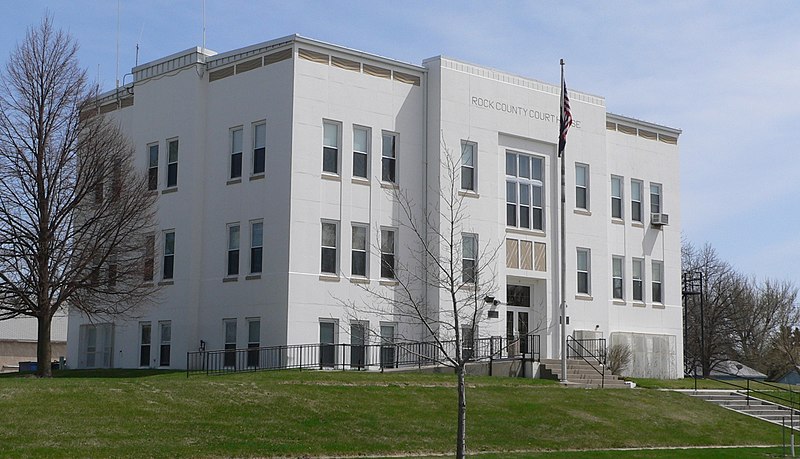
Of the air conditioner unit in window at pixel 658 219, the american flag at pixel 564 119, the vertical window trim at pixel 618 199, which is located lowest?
the air conditioner unit in window at pixel 658 219

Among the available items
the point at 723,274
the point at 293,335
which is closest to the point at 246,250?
the point at 293,335

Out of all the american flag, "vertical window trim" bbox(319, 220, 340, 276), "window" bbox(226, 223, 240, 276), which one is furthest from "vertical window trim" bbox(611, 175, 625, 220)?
"window" bbox(226, 223, 240, 276)

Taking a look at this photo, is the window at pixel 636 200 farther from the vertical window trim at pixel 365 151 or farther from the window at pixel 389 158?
the vertical window trim at pixel 365 151

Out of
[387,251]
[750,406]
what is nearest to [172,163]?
[387,251]

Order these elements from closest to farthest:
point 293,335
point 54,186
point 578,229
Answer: point 54,186 < point 293,335 < point 578,229

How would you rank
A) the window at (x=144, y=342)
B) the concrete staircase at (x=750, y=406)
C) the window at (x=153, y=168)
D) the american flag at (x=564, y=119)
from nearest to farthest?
1. the american flag at (x=564, y=119)
2. the concrete staircase at (x=750, y=406)
3. the window at (x=144, y=342)
4. the window at (x=153, y=168)

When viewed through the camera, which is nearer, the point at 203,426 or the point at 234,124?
the point at 203,426

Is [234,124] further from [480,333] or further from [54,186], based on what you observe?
[480,333]

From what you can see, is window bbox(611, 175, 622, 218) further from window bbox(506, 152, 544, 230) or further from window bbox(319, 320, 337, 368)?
window bbox(319, 320, 337, 368)

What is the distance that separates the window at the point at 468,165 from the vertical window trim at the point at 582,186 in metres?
6.05

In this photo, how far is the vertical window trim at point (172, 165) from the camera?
4178 centimetres

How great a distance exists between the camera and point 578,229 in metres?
45.7

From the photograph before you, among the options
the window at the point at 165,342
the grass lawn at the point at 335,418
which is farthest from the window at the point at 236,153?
the grass lawn at the point at 335,418

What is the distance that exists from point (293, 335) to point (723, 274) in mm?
48886
